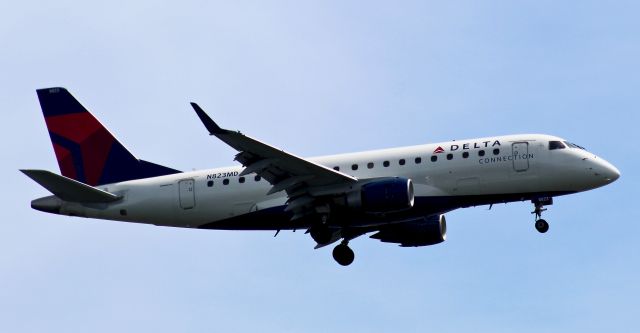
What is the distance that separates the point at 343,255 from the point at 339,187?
5.36 meters

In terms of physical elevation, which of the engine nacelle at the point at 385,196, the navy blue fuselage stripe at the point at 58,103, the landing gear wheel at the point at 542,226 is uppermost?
the navy blue fuselage stripe at the point at 58,103

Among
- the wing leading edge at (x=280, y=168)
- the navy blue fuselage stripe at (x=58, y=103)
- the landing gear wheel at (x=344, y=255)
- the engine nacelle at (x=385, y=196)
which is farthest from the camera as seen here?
the navy blue fuselage stripe at (x=58, y=103)

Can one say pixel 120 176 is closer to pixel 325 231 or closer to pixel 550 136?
pixel 325 231

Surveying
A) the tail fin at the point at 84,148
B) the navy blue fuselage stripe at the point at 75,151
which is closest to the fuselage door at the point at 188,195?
the tail fin at the point at 84,148

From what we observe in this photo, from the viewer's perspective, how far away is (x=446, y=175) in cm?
4766

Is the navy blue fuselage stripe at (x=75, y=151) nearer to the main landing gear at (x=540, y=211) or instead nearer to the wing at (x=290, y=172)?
the wing at (x=290, y=172)

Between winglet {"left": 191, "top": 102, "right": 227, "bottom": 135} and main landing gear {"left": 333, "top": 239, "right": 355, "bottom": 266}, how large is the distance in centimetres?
1071

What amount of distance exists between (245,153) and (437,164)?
7367 millimetres

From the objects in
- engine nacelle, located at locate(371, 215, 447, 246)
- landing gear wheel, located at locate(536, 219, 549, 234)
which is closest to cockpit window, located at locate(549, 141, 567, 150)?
landing gear wheel, located at locate(536, 219, 549, 234)

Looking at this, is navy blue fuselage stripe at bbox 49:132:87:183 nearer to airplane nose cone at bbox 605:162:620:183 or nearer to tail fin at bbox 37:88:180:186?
tail fin at bbox 37:88:180:186

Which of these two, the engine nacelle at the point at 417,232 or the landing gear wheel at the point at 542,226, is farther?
the engine nacelle at the point at 417,232

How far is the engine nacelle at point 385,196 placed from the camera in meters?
46.6

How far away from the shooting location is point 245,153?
4581 cm

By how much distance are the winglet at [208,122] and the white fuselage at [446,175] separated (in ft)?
22.2
